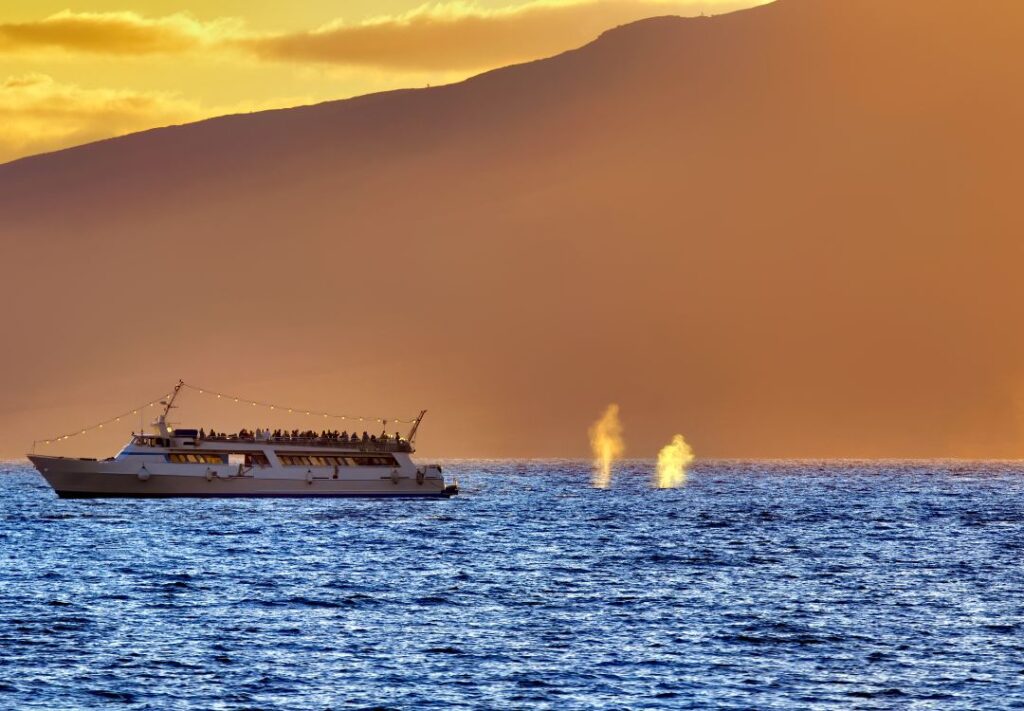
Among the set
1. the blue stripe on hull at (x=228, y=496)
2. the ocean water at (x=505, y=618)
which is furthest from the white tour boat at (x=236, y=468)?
the ocean water at (x=505, y=618)

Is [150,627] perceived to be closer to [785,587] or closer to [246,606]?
[246,606]

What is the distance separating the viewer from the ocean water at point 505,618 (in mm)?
52469

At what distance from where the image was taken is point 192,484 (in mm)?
156875

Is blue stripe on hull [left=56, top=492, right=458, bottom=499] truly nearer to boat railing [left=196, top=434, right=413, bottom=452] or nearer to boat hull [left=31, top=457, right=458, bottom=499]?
boat hull [left=31, top=457, right=458, bottom=499]

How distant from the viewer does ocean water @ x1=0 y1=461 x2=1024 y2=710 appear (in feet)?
172

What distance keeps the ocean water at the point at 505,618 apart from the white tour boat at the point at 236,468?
28455 mm

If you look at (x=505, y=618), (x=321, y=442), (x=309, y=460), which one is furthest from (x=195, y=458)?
(x=505, y=618)

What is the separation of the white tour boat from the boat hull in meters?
0.09

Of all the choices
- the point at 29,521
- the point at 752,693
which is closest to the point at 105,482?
the point at 29,521

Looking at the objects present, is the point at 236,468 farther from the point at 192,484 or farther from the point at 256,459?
the point at 192,484

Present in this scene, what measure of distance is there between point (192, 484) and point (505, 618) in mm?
92216

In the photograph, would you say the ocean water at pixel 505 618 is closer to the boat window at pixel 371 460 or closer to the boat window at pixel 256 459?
the boat window at pixel 256 459

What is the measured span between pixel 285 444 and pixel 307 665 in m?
104

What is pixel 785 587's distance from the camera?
82875mm
